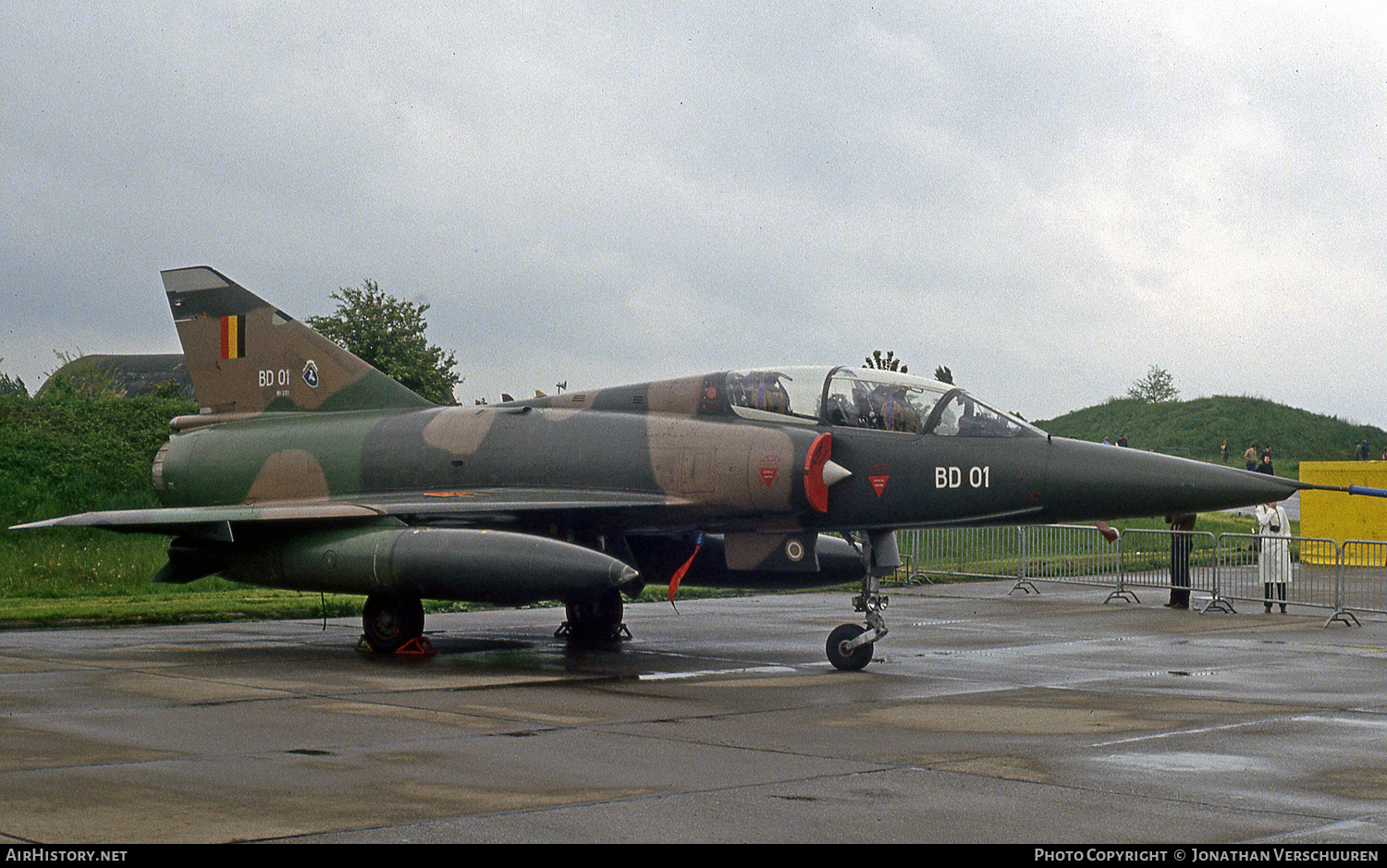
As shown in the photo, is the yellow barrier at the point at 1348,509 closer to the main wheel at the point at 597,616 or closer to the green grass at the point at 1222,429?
the main wheel at the point at 597,616

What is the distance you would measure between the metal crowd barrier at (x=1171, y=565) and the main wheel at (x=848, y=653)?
21.3ft

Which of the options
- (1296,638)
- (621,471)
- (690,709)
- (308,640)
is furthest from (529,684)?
(1296,638)

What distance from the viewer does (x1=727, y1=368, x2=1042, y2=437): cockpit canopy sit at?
1212cm

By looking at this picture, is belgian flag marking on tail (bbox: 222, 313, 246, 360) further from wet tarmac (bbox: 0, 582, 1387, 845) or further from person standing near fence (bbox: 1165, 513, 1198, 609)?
person standing near fence (bbox: 1165, 513, 1198, 609)

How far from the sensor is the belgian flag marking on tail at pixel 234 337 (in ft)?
51.5

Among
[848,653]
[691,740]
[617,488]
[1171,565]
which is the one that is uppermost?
[617,488]

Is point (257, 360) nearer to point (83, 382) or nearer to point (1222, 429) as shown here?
point (83, 382)

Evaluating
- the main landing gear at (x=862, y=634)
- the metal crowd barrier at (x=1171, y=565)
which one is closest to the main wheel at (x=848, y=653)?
the main landing gear at (x=862, y=634)

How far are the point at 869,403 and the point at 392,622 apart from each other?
505cm

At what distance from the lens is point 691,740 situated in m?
8.05

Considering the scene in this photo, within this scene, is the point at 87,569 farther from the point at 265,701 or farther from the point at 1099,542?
the point at 1099,542

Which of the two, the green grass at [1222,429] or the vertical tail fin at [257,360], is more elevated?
the green grass at [1222,429]

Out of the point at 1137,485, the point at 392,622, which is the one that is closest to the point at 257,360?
the point at 392,622

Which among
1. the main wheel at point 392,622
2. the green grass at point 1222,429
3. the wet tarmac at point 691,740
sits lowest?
the wet tarmac at point 691,740
